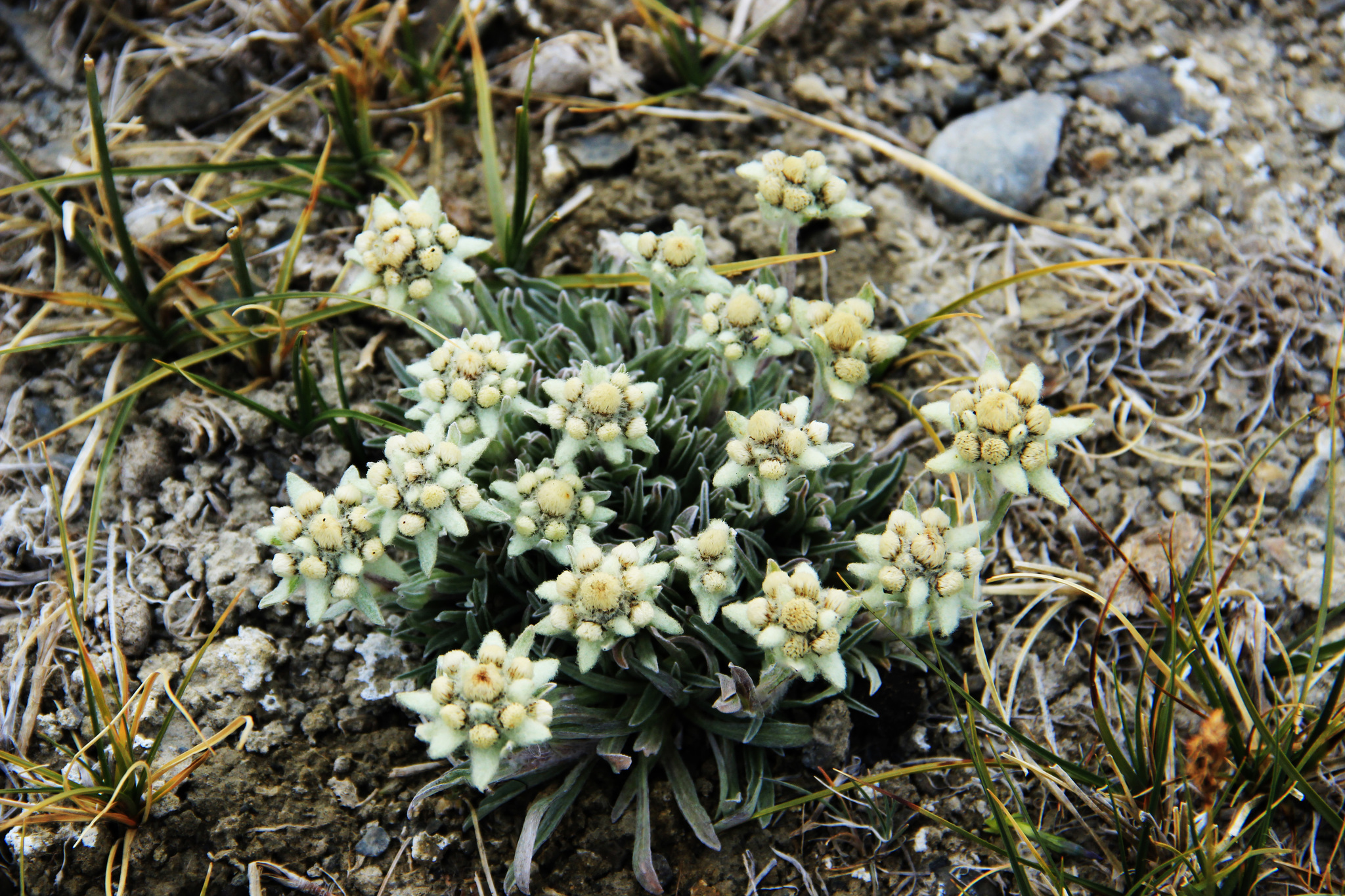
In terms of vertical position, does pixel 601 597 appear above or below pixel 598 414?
below

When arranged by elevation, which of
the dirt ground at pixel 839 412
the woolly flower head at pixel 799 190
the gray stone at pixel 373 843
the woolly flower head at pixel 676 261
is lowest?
the gray stone at pixel 373 843

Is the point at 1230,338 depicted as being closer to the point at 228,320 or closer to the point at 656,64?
the point at 656,64

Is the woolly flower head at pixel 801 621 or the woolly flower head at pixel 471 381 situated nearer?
the woolly flower head at pixel 801 621

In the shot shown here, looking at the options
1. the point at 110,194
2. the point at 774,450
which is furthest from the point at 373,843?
the point at 110,194

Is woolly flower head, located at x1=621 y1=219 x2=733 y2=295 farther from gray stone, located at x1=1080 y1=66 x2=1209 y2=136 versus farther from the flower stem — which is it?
gray stone, located at x1=1080 y1=66 x2=1209 y2=136

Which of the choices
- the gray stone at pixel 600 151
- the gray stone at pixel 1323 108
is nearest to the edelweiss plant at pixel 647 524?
the gray stone at pixel 600 151

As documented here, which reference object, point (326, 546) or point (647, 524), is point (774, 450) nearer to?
point (647, 524)

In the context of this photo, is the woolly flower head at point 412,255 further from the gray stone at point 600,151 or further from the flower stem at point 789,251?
the gray stone at point 600,151
